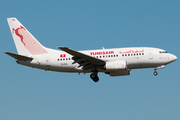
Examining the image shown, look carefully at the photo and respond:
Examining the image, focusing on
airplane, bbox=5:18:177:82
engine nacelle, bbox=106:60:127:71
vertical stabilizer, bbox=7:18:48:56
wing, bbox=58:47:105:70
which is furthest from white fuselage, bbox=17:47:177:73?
vertical stabilizer, bbox=7:18:48:56

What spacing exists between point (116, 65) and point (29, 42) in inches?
528

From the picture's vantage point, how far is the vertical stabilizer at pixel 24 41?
44531 mm

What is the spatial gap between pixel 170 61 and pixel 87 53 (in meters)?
11.0

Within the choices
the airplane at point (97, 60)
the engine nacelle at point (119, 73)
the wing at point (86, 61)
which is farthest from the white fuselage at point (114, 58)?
the engine nacelle at point (119, 73)

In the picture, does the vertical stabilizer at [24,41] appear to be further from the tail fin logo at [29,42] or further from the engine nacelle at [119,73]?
the engine nacelle at [119,73]

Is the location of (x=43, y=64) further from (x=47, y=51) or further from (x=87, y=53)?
(x=87, y=53)

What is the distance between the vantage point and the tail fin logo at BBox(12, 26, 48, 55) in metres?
44.4

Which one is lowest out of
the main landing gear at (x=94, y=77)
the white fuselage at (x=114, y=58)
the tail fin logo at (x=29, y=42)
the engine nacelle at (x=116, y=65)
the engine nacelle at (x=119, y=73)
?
the main landing gear at (x=94, y=77)

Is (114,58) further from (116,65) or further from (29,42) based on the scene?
(29,42)

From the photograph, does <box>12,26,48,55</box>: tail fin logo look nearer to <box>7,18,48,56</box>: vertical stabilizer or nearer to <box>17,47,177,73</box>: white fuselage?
<box>7,18,48,56</box>: vertical stabilizer

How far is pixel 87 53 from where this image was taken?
140ft

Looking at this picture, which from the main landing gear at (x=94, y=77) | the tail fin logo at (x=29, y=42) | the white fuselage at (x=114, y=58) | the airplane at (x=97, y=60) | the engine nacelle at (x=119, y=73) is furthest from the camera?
the tail fin logo at (x=29, y=42)

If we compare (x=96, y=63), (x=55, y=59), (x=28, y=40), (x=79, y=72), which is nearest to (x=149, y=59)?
(x=96, y=63)

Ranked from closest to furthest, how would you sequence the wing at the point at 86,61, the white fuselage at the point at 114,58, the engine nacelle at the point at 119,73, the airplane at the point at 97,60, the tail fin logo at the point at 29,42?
the wing at the point at 86,61 < the airplane at the point at 97,60 < the white fuselage at the point at 114,58 < the engine nacelle at the point at 119,73 < the tail fin logo at the point at 29,42
